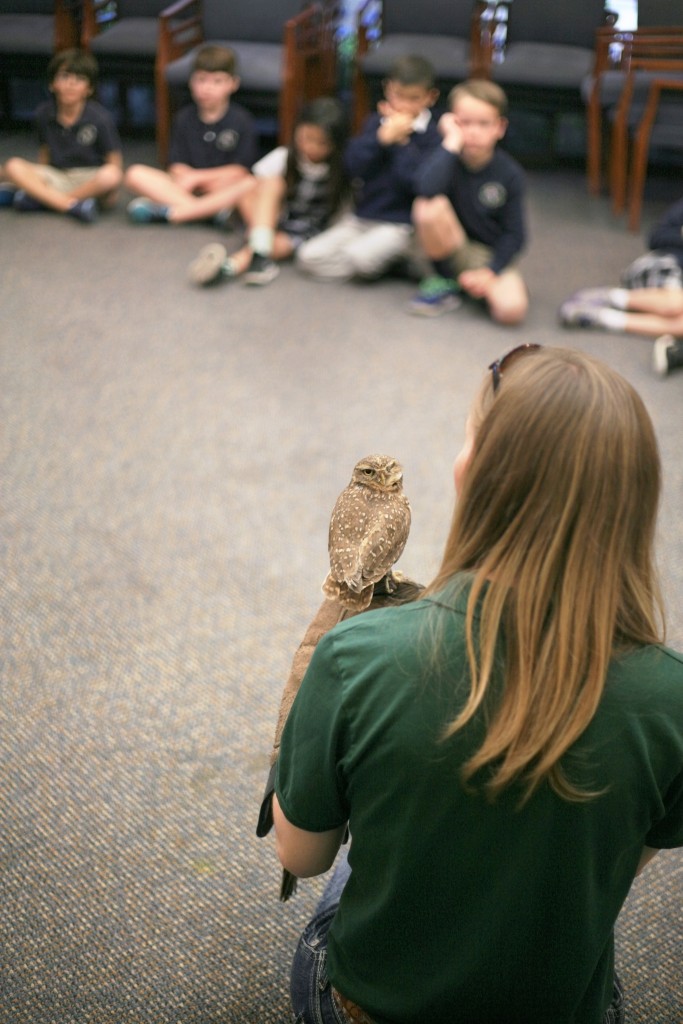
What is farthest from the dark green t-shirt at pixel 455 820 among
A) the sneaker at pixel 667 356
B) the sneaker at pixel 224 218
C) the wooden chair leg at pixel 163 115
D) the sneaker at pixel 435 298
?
the wooden chair leg at pixel 163 115

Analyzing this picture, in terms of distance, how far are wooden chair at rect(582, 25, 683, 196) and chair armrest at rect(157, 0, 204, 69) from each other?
1.91 m

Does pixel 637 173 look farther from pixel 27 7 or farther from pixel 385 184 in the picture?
pixel 27 7

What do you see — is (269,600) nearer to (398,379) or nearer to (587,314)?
(398,379)

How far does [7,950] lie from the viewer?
4.48ft

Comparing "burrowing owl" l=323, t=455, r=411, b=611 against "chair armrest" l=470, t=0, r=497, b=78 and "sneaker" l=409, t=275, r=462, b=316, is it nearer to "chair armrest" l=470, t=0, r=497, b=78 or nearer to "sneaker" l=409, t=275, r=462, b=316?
"sneaker" l=409, t=275, r=462, b=316

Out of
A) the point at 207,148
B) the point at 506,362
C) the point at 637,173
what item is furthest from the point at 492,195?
the point at 506,362

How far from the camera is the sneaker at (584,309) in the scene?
335 centimetres

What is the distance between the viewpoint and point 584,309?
11.0ft

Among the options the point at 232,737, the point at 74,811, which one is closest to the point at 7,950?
the point at 74,811

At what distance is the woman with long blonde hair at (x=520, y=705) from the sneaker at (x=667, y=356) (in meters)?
2.37

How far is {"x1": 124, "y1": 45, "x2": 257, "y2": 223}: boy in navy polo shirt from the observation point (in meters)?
4.27

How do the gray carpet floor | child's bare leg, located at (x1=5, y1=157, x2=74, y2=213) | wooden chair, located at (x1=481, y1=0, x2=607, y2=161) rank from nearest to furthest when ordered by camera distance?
1. the gray carpet floor
2. child's bare leg, located at (x1=5, y1=157, x2=74, y2=213)
3. wooden chair, located at (x1=481, y1=0, x2=607, y2=161)

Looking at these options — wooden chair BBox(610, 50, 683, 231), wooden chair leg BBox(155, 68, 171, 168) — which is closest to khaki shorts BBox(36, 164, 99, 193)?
wooden chair leg BBox(155, 68, 171, 168)

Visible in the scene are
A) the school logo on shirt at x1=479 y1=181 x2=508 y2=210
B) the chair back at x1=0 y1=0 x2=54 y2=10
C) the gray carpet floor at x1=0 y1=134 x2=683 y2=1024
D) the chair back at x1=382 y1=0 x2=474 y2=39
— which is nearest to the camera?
the gray carpet floor at x1=0 y1=134 x2=683 y2=1024
